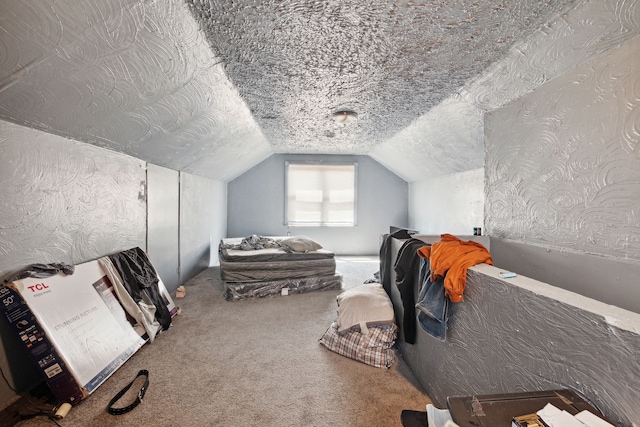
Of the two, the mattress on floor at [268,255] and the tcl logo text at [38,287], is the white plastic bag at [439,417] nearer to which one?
the tcl logo text at [38,287]

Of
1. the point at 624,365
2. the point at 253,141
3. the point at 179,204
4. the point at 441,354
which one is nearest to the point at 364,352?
the point at 441,354

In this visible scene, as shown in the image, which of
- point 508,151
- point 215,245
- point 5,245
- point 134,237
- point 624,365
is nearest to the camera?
point 624,365

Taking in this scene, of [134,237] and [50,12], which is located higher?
[50,12]

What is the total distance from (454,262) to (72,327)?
2.36 m

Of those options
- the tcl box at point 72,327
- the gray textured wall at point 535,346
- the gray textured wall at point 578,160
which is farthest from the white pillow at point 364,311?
the tcl box at point 72,327

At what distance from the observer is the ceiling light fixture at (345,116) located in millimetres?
2982

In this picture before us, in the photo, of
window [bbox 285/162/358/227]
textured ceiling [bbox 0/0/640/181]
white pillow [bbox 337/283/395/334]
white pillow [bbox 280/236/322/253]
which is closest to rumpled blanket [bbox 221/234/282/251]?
white pillow [bbox 280/236/322/253]

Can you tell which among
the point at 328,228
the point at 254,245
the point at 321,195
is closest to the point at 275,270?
the point at 254,245

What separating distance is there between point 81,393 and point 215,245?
11.5 feet

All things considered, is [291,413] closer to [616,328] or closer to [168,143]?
[616,328]

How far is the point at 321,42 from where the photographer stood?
1.67m

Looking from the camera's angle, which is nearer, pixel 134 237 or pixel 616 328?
pixel 616 328

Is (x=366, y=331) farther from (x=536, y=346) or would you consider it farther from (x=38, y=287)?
(x=38, y=287)

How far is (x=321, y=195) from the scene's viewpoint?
572 cm
